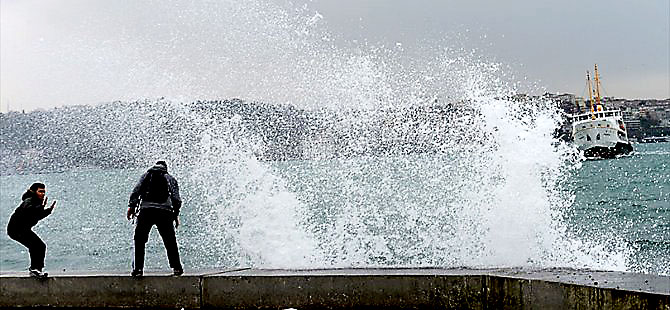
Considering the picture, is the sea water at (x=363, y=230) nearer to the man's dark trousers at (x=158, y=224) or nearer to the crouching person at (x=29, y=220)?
the man's dark trousers at (x=158, y=224)

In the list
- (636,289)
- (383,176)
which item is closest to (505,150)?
(636,289)

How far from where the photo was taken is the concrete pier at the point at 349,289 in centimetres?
672

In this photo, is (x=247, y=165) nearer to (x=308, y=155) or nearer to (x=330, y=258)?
(x=330, y=258)

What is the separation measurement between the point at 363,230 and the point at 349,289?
1935cm

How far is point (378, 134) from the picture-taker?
2594 centimetres

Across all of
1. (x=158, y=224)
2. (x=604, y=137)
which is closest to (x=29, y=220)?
(x=158, y=224)

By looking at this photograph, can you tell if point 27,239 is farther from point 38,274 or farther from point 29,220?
point 38,274

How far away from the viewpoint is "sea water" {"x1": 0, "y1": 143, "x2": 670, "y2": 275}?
18812 millimetres

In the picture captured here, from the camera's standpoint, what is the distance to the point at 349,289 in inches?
317

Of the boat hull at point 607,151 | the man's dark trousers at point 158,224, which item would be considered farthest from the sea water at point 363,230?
the boat hull at point 607,151

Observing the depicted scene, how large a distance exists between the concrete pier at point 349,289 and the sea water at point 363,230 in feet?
13.6

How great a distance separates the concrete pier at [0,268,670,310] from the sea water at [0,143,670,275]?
414 centimetres

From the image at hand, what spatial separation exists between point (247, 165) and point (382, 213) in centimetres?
1465

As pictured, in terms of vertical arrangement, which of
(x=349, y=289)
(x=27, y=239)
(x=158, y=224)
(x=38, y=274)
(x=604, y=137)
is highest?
(x=604, y=137)
